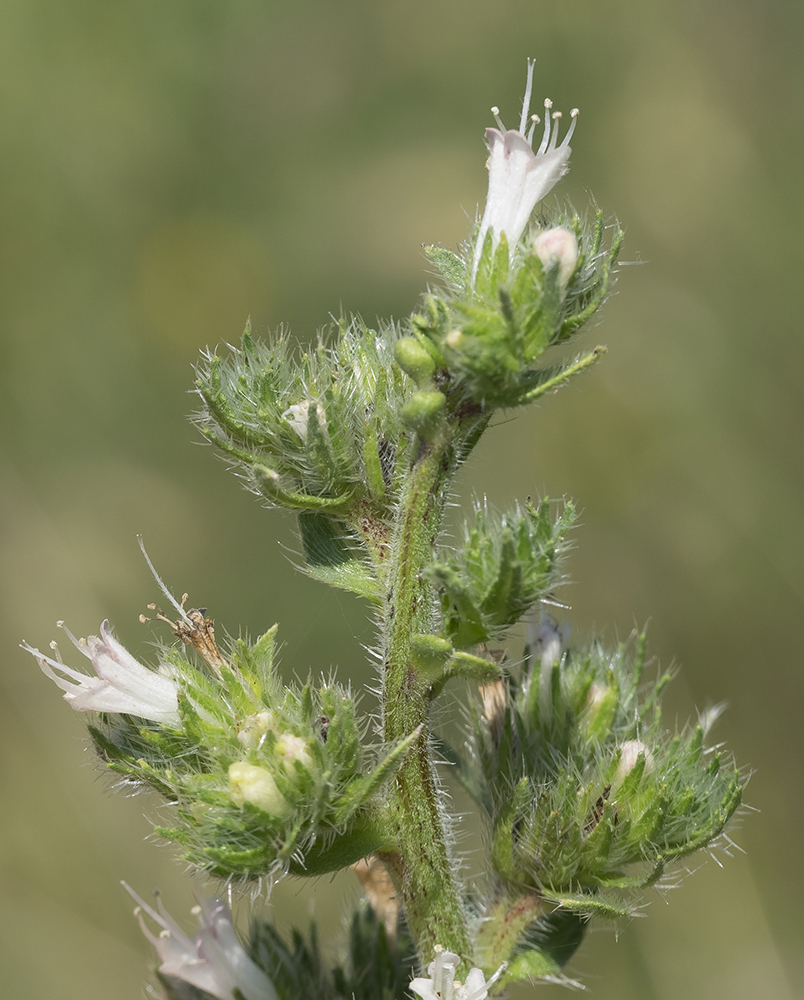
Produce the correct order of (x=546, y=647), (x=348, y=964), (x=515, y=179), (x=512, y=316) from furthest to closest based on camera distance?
(x=348, y=964), (x=546, y=647), (x=515, y=179), (x=512, y=316)

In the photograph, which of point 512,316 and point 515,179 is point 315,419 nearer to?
point 512,316

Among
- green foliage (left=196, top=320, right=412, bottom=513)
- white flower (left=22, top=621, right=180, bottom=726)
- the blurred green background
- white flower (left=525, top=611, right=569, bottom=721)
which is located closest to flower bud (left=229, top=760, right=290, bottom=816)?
white flower (left=22, top=621, right=180, bottom=726)

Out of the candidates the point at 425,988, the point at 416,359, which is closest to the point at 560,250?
the point at 416,359

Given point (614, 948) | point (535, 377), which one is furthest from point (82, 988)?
point (535, 377)

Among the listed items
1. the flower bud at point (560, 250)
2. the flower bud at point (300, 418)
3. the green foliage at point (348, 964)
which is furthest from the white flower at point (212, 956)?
the flower bud at point (560, 250)

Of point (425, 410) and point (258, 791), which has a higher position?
point (425, 410)

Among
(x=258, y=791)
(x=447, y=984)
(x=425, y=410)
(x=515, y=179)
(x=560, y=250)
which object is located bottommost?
(x=447, y=984)

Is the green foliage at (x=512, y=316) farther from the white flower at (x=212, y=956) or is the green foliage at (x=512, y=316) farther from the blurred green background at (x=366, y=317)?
the blurred green background at (x=366, y=317)

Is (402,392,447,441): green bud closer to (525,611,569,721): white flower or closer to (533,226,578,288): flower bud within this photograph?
(533,226,578,288): flower bud

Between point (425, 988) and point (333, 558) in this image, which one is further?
point (333, 558)
